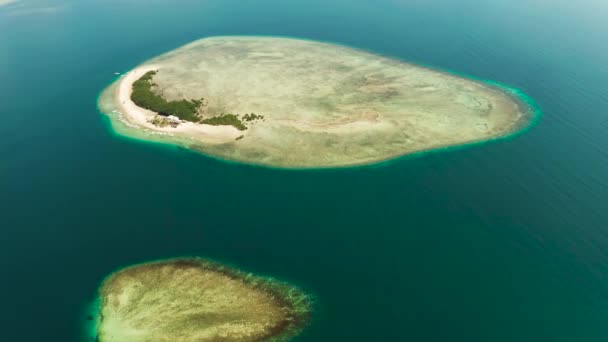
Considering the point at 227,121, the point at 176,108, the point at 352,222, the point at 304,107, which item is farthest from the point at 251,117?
the point at 352,222

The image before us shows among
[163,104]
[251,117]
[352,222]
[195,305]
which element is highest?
[251,117]

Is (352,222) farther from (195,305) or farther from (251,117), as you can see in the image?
(251,117)

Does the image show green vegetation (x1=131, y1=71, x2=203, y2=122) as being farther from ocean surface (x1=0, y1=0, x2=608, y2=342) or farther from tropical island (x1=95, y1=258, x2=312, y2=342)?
tropical island (x1=95, y1=258, x2=312, y2=342)

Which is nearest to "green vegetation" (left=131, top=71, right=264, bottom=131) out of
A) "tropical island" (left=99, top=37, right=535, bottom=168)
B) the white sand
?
"tropical island" (left=99, top=37, right=535, bottom=168)

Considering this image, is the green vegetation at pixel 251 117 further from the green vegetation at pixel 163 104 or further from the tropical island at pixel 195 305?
the tropical island at pixel 195 305

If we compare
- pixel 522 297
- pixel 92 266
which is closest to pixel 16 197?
pixel 92 266

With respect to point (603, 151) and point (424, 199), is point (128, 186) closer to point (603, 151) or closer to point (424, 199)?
point (424, 199)
